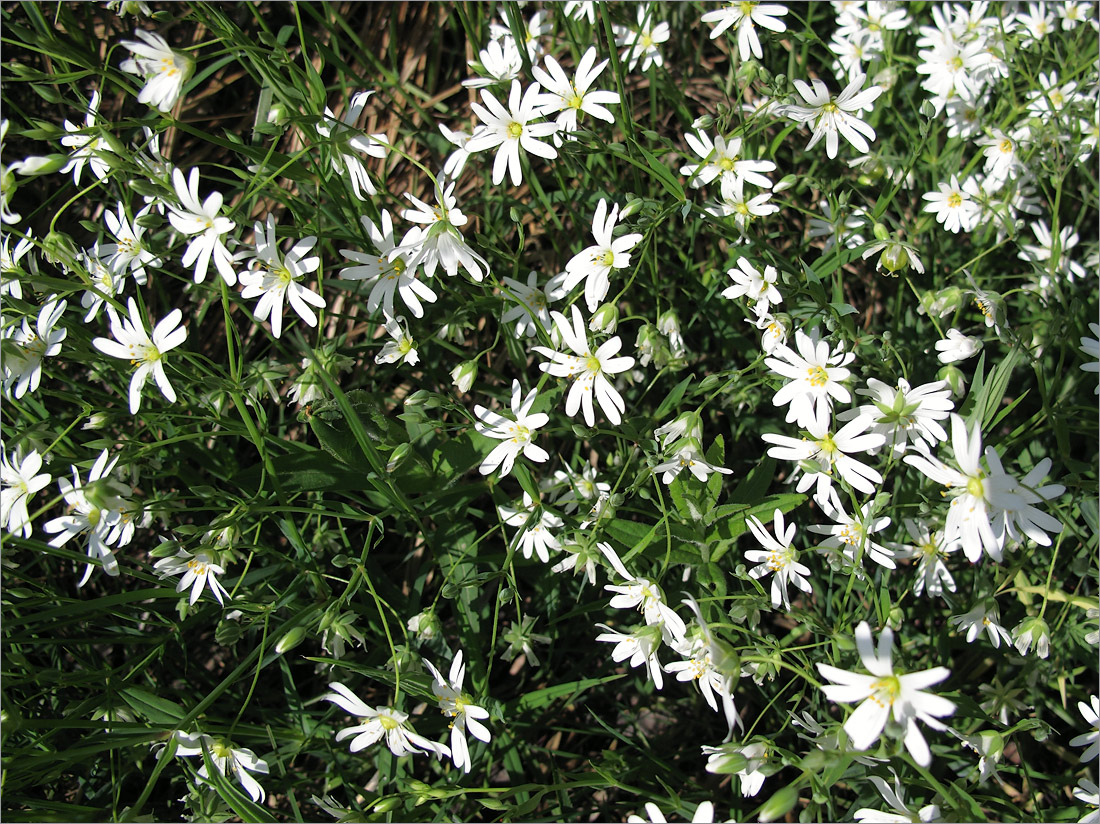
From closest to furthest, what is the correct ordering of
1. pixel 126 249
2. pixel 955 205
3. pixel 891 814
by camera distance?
1. pixel 891 814
2. pixel 126 249
3. pixel 955 205

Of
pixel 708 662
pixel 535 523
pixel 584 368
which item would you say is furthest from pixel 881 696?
pixel 584 368

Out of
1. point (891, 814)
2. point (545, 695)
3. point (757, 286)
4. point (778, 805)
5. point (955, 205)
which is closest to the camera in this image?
point (778, 805)

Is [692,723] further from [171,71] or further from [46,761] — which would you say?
[171,71]

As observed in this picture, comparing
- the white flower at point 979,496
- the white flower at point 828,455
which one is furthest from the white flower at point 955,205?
the white flower at point 979,496

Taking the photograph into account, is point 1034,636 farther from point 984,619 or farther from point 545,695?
point 545,695

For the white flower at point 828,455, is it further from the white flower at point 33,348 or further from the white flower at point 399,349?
the white flower at point 33,348
